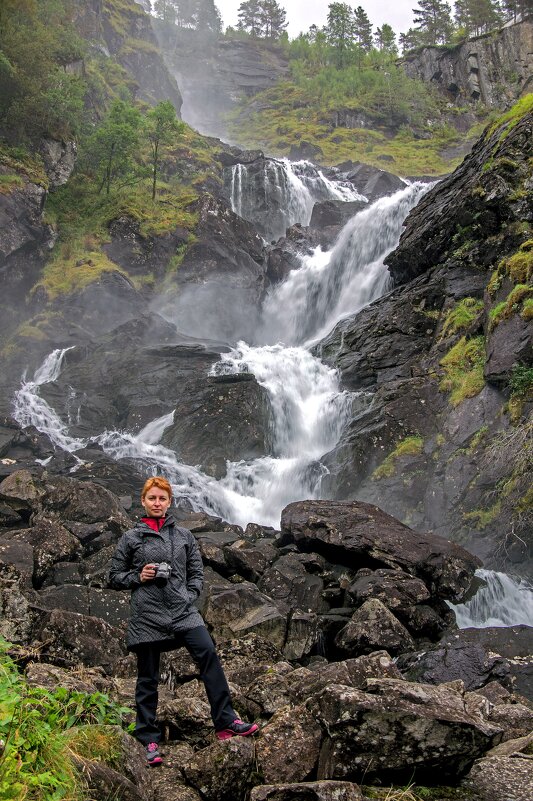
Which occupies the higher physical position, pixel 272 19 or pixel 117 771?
pixel 272 19

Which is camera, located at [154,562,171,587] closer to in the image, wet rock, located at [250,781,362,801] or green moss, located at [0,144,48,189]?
wet rock, located at [250,781,362,801]

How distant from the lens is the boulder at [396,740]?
3.61 meters

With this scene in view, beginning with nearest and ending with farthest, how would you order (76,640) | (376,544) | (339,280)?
(76,640) → (376,544) → (339,280)

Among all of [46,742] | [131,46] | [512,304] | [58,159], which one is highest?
[131,46]

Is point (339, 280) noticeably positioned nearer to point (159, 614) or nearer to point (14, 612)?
point (14, 612)

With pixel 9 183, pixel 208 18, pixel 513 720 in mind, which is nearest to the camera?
pixel 513 720

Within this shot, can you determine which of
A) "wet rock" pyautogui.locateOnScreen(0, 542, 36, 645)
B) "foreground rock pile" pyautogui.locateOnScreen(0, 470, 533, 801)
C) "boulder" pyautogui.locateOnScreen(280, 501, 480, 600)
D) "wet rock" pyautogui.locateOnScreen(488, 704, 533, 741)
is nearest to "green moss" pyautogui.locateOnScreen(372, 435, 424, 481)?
"boulder" pyautogui.locateOnScreen(280, 501, 480, 600)

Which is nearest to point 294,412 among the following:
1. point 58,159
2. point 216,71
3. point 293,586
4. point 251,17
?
point 293,586

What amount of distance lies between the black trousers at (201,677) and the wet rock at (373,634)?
4970mm

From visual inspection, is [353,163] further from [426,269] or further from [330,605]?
[330,605]

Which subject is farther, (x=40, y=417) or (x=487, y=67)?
(x=487, y=67)

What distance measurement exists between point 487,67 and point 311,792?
7051cm

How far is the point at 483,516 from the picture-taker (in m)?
13.7

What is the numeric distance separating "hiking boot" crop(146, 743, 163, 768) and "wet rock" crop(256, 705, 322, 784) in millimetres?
708
